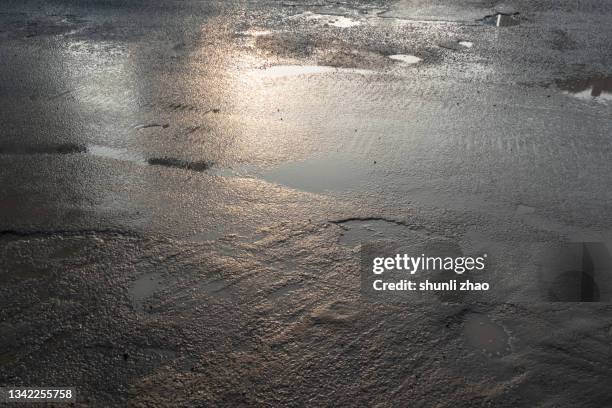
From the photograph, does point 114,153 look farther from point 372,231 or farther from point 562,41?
point 562,41

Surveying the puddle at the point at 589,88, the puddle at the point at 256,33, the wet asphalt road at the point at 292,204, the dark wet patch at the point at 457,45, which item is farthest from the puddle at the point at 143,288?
the dark wet patch at the point at 457,45

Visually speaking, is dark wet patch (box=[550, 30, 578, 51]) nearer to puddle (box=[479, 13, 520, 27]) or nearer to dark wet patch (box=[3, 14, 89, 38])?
puddle (box=[479, 13, 520, 27])

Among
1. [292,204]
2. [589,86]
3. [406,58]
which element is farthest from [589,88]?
[292,204]

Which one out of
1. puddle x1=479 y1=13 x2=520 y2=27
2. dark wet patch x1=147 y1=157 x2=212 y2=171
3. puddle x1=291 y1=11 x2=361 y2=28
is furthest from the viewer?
puddle x1=291 y1=11 x2=361 y2=28

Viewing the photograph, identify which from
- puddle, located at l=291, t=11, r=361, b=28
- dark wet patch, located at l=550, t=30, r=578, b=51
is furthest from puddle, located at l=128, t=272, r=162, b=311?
dark wet patch, located at l=550, t=30, r=578, b=51

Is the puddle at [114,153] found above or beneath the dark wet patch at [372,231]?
above

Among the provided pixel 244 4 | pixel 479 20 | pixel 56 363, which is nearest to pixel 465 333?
pixel 56 363

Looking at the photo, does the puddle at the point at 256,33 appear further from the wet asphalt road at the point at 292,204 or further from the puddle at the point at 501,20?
the puddle at the point at 501,20
